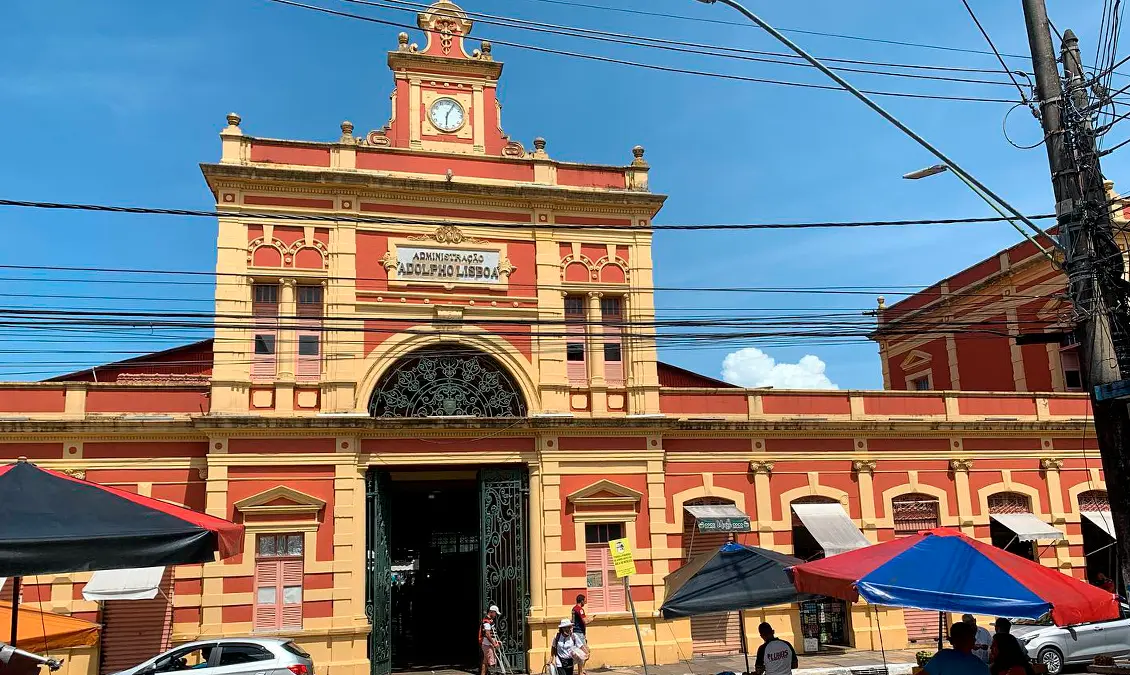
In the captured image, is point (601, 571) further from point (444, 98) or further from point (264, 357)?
point (444, 98)

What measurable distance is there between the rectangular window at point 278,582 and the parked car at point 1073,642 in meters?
14.6

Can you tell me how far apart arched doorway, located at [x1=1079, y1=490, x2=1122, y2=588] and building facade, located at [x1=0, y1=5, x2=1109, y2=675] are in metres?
0.47

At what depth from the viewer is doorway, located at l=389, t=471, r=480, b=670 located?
25.4 m

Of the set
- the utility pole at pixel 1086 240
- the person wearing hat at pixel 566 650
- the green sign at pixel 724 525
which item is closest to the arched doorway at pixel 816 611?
the green sign at pixel 724 525

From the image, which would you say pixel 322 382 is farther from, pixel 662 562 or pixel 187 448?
pixel 662 562

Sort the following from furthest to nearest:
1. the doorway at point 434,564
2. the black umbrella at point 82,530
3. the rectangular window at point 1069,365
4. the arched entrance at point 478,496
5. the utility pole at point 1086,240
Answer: the rectangular window at point 1069,365, the doorway at point 434,564, the arched entrance at point 478,496, the utility pole at point 1086,240, the black umbrella at point 82,530

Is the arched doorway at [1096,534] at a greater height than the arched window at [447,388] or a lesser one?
lesser

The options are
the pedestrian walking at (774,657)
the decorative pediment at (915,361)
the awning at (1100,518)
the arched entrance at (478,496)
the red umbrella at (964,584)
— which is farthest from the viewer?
the decorative pediment at (915,361)

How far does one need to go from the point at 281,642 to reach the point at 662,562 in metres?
9.51

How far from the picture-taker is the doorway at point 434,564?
83.5 ft

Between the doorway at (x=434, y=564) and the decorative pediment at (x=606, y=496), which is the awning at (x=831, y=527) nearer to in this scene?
the decorative pediment at (x=606, y=496)

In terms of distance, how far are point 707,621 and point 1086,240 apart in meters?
14.0

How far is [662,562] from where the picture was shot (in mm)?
21406

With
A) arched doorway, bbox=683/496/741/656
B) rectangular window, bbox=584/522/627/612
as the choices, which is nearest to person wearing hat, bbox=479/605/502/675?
rectangular window, bbox=584/522/627/612
